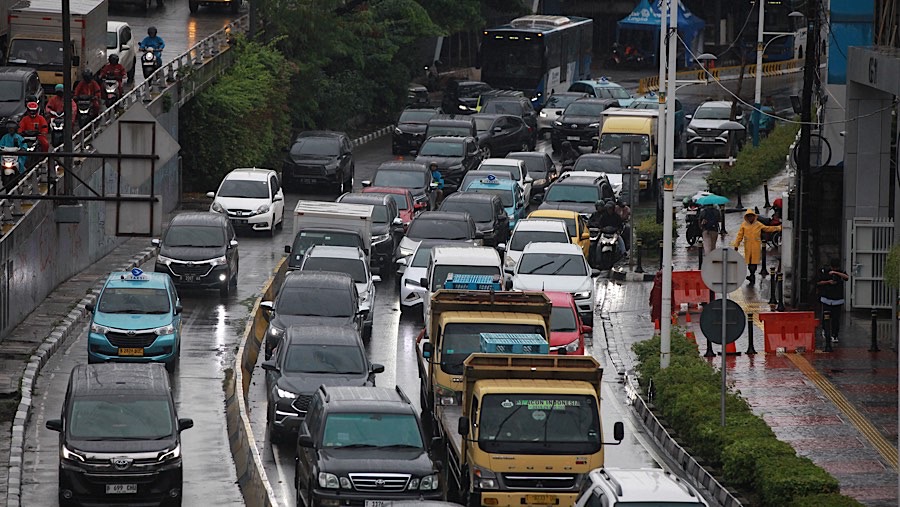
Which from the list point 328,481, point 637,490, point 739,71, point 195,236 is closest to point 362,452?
point 328,481

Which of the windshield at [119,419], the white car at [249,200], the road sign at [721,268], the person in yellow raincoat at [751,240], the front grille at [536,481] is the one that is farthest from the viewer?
the white car at [249,200]

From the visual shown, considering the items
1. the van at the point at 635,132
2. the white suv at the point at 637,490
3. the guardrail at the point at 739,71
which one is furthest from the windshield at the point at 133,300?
the guardrail at the point at 739,71

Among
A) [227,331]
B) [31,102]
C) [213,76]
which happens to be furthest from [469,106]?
[227,331]

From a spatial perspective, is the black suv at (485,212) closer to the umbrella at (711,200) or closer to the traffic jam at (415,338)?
the traffic jam at (415,338)

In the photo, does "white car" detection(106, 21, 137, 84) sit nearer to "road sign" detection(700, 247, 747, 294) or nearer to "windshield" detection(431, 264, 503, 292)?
"windshield" detection(431, 264, 503, 292)

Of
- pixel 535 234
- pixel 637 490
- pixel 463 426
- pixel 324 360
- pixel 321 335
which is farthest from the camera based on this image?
pixel 535 234

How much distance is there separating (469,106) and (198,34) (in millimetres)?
10934

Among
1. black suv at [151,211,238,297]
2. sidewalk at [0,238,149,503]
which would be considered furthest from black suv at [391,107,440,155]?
black suv at [151,211,238,297]

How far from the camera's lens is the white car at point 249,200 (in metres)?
43.5

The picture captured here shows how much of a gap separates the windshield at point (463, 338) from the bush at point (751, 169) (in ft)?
85.9

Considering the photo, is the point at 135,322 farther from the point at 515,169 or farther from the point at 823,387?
the point at 515,169

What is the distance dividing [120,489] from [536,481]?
5.40 metres

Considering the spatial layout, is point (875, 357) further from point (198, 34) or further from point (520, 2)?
point (520, 2)

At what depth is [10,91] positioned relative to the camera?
131 ft
